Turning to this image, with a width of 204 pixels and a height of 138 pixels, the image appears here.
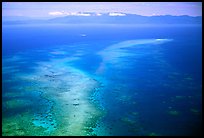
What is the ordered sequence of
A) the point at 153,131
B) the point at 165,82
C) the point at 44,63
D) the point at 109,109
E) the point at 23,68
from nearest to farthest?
the point at 153,131
the point at 109,109
the point at 165,82
the point at 23,68
the point at 44,63

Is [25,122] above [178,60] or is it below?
above

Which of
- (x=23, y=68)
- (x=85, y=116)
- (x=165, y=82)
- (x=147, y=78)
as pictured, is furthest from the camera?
(x=23, y=68)

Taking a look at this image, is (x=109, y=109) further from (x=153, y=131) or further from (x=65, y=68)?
(x=65, y=68)

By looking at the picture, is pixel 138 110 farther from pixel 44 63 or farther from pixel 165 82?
pixel 44 63

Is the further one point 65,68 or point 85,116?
point 65,68

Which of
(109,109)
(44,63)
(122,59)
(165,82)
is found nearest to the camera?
(109,109)

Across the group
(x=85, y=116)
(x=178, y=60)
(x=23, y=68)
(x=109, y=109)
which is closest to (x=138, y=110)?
(x=109, y=109)

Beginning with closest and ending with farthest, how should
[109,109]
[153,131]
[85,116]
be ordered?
[153,131]
[85,116]
[109,109]

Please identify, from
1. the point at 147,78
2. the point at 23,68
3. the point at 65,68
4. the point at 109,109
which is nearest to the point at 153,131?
the point at 109,109

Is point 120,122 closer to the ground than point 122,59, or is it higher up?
higher up

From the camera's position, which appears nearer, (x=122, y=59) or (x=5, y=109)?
(x=5, y=109)
